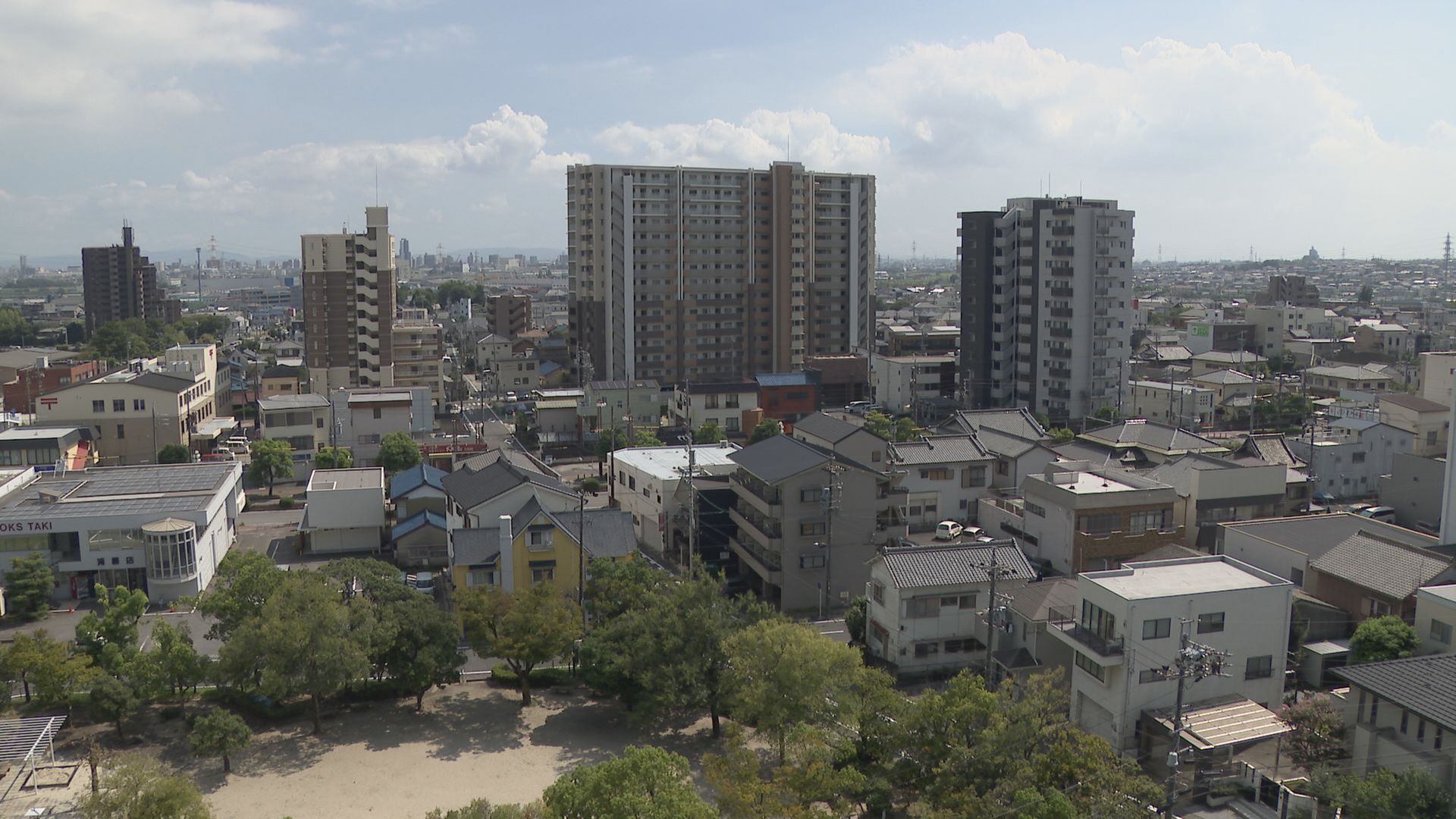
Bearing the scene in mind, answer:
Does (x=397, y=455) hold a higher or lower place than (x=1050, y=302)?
lower

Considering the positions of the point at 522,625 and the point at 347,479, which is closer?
the point at 522,625

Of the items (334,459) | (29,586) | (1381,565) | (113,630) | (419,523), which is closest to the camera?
(113,630)

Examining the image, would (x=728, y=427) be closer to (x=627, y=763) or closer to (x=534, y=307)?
(x=627, y=763)

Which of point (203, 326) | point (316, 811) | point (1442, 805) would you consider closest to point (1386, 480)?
point (1442, 805)

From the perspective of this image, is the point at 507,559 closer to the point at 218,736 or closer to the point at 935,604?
the point at 218,736

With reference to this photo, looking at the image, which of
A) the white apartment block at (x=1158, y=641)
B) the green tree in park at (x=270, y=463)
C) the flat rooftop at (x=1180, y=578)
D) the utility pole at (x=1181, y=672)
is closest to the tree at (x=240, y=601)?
the white apartment block at (x=1158, y=641)

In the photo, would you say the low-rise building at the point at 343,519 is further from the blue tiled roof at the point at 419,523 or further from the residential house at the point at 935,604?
the residential house at the point at 935,604

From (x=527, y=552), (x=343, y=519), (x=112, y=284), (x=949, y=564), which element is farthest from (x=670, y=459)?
(x=112, y=284)
